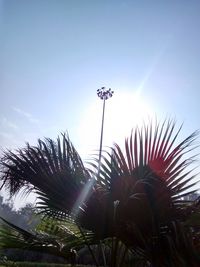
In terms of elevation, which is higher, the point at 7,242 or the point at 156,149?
the point at 156,149

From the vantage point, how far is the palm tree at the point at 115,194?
396 centimetres

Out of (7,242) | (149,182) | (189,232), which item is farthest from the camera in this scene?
(7,242)

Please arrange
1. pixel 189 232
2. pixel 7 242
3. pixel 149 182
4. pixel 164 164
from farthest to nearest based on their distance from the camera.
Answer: pixel 7 242, pixel 164 164, pixel 149 182, pixel 189 232

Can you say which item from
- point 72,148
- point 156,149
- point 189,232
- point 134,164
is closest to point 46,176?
point 72,148

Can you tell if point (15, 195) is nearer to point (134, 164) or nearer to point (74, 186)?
point (74, 186)

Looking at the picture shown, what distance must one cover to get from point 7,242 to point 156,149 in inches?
85.8

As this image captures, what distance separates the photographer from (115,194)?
13.6 ft

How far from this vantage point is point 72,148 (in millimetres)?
4797

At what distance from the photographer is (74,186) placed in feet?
13.8

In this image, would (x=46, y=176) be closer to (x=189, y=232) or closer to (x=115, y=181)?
(x=115, y=181)

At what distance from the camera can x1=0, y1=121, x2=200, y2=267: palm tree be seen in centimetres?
396

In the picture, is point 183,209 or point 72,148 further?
point 72,148

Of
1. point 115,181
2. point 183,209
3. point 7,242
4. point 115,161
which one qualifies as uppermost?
point 115,161

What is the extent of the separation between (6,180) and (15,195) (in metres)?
0.30
